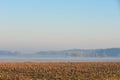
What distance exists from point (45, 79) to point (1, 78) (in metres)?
3.39

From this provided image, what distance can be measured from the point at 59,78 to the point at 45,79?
4.77 ft

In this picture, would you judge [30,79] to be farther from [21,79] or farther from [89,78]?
[89,78]

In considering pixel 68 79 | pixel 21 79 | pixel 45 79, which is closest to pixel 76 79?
pixel 68 79

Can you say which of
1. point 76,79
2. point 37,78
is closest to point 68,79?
point 76,79

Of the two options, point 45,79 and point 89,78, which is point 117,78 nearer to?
point 89,78

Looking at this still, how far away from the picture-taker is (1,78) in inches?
1139

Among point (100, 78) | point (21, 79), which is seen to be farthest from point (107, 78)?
point (21, 79)

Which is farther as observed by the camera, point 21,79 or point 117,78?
point 117,78

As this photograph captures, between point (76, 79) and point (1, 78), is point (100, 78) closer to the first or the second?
point (76, 79)

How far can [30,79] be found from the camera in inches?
1128

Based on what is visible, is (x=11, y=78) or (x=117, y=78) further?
(x=117, y=78)

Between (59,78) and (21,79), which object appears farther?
(59,78)

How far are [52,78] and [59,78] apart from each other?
0.58 meters

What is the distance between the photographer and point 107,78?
30000 millimetres
